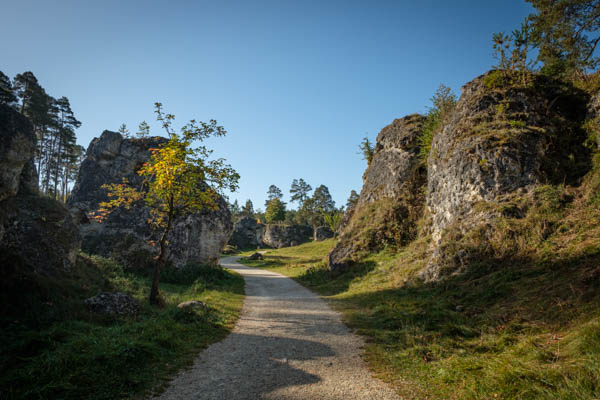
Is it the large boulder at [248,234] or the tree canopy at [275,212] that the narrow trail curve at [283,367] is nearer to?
the tree canopy at [275,212]

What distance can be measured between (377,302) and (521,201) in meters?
7.44

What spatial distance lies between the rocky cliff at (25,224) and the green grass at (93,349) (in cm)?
111

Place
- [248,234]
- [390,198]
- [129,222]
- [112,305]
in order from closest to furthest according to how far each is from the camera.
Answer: [112,305]
[129,222]
[390,198]
[248,234]

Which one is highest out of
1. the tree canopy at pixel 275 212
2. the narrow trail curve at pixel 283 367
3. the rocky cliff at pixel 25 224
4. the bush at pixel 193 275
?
the tree canopy at pixel 275 212

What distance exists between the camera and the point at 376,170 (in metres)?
26.2

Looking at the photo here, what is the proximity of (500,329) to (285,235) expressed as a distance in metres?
74.7

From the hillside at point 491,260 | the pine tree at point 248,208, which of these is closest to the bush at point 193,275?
the hillside at point 491,260

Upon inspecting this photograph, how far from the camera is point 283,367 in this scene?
5.56m

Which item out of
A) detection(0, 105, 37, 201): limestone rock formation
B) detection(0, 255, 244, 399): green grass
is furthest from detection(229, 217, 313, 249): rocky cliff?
detection(0, 105, 37, 201): limestone rock formation

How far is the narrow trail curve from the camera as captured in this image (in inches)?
177

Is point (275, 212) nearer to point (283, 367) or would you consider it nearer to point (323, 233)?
point (323, 233)

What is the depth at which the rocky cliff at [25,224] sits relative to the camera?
7.73 m

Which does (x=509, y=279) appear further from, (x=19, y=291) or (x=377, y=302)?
(x=19, y=291)

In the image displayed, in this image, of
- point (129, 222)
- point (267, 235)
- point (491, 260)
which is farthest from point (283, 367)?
point (267, 235)
